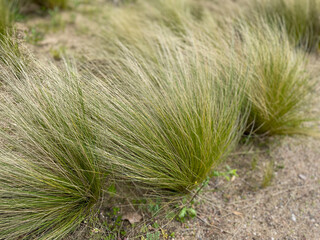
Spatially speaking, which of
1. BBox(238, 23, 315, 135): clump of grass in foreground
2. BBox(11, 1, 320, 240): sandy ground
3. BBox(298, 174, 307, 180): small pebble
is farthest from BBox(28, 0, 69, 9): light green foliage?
BBox(298, 174, 307, 180): small pebble

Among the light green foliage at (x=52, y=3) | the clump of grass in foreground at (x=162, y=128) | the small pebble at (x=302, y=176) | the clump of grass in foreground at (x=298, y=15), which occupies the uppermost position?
the light green foliage at (x=52, y=3)

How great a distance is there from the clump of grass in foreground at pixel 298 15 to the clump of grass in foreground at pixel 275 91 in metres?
0.97

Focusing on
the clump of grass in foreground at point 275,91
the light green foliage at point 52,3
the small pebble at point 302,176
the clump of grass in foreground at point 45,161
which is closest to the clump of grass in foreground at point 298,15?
the clump of grass in foreground at point 275,91

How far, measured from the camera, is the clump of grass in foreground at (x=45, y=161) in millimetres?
1391

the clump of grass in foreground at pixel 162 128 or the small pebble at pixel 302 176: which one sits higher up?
the clump of grass in foreground at pixel 162 128

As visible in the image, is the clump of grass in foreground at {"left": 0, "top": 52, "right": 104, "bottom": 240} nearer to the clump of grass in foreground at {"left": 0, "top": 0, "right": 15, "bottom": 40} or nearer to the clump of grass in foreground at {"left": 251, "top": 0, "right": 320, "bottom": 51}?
the clump of grass in foreground at {"left": 0, "top": 0, "right": 15, "bottom": 40}

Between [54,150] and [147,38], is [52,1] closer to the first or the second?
[147,38]

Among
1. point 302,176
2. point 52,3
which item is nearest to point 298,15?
point 302,176

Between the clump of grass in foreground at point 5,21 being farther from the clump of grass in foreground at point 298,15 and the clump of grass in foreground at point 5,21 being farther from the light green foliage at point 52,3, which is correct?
the clump of grass in foreground at point 298,15

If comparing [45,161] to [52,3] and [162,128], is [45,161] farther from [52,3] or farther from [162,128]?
[52,3]

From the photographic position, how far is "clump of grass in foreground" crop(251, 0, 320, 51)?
3064mm

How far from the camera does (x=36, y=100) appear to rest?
154 centimetres

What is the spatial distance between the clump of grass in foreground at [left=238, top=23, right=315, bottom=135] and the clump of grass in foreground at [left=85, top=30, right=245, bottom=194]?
12.9 inches

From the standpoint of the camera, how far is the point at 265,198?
6.21 ft
